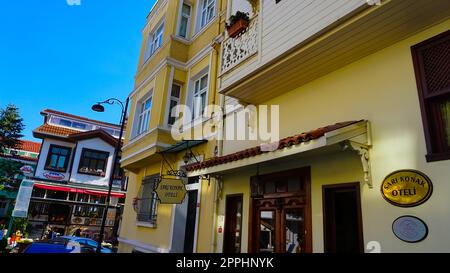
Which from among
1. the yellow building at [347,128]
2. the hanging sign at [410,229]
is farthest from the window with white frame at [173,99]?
the hanging sign at [410,229]

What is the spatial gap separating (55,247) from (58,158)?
20.6 metres

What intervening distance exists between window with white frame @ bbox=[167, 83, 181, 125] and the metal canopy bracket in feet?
22.4

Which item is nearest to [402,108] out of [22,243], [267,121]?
[267,121]

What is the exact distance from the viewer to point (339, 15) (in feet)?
15.6

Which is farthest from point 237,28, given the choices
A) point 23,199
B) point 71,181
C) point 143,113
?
point 71,181

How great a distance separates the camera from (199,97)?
997 centimetres

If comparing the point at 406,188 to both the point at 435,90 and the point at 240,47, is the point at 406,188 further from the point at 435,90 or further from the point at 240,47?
the point at 240,47

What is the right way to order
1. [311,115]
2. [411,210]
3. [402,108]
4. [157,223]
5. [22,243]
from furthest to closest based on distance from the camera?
[22,243] → [157,223] → [311,115] → [402,108] → [411,210]

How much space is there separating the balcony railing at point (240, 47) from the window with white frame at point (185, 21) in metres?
4.00

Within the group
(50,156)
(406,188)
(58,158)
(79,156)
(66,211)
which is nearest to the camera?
(406,188)

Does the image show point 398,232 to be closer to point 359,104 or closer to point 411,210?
point 411,210

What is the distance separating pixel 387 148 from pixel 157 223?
757 cm

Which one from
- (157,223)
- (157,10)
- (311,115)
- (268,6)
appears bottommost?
(157,223)

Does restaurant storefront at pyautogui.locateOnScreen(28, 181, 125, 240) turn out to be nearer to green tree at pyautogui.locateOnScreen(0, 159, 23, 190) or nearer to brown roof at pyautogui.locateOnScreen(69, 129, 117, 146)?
green tree at pyautogui.locateOnScreen(0, 159, 23, 190)
